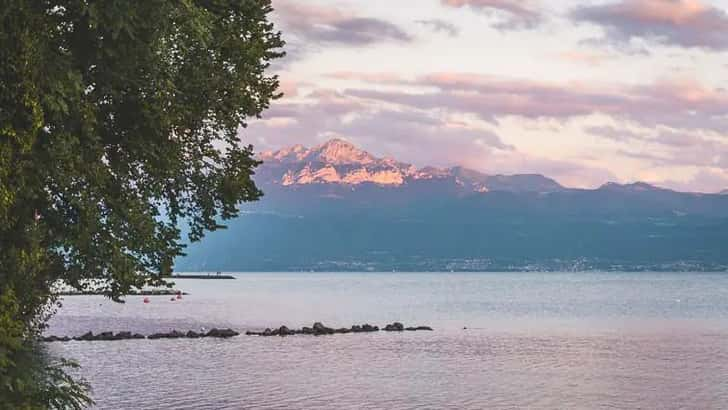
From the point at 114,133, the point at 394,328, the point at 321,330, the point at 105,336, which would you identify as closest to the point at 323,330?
the point at 321,330

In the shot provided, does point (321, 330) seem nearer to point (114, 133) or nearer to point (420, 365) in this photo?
point (420, 365)

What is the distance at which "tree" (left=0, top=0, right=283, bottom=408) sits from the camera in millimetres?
21750

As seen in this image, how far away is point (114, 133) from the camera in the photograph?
91.1 feet

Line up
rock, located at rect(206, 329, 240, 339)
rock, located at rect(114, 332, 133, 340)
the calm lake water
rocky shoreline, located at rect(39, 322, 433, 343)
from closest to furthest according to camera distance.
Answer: the calm lake water < rocky shoreline, located at rect(39, 322, 433, 343) < rock, located at rect(114, 332, 133, 340) < rock, located at rect(206, 329, 240, 339)

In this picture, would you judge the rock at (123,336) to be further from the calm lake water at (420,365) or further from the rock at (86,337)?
the calm lake water at (420,365)

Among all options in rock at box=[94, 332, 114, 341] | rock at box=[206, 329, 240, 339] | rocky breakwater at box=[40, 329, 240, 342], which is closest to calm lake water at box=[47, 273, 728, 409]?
rock at box=[206, 329, 240, 339]

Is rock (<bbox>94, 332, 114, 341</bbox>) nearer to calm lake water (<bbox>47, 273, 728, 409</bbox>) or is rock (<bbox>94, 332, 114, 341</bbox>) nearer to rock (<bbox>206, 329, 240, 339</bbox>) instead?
calm lake water (<bbox>47, 273, 728, 409</bbox>)

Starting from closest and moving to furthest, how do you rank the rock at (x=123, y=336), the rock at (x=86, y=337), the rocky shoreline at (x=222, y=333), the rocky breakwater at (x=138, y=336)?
the rocky breakwater at (x=138, y=336) → the rock at (x=86, y=337) → the rocky shoreline at (x=222, y=333) → the rock at (x=123, y=336)

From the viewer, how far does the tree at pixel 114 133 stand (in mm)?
21750

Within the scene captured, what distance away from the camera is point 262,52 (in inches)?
1312

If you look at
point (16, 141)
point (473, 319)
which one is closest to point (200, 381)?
point (16, 141)

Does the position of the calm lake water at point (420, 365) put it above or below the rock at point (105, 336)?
below

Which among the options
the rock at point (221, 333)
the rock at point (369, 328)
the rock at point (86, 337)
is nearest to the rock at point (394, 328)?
the rock at point (369, 328)

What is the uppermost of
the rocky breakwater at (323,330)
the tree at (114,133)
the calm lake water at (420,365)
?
the tree at (114,133)
